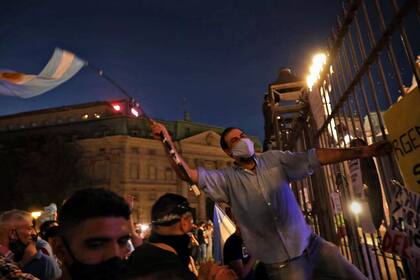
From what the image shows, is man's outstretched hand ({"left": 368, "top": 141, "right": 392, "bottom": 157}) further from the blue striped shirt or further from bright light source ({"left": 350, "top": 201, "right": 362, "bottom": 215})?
bright light source ({"left": 350, "top": 201, "right": 362, "bottom": 215})

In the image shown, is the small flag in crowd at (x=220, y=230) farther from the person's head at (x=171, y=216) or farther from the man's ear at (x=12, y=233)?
the man's ear at (x=12, y=233)

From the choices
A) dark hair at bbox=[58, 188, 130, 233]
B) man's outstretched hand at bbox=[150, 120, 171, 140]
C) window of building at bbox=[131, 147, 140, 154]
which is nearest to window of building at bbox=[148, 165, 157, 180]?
window of building at bbox=[131, 147, 140, 154]

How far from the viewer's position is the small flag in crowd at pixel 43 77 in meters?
2.97

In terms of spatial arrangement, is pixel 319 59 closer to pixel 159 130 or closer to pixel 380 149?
pixel 380 149

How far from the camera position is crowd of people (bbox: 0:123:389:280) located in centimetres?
189

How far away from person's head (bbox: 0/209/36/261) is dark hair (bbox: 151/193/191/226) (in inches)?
93.5

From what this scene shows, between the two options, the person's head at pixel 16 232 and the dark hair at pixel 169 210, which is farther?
the person's head at pixel 16 232

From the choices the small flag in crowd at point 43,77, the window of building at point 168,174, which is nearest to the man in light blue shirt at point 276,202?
the small flag in crowd at point 43,77

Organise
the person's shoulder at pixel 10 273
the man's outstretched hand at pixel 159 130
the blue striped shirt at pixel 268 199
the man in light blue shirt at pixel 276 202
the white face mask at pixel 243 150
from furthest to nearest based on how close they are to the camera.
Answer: the white face mask at pixel 243 150 < the man's outstretched hand at pixel 159 130 < the blue striped shirt at pixel 268 199 < the man in light blue shirt at pixel 276 202 < the person's shoulder at pixel 10 273

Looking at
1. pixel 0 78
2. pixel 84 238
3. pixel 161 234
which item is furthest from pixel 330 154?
pixel 0 78

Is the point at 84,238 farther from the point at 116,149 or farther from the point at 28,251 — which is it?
the point at 116,149

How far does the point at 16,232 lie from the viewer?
3.95 meters

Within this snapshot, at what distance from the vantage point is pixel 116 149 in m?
46.8

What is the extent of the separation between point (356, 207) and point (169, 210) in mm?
2095
